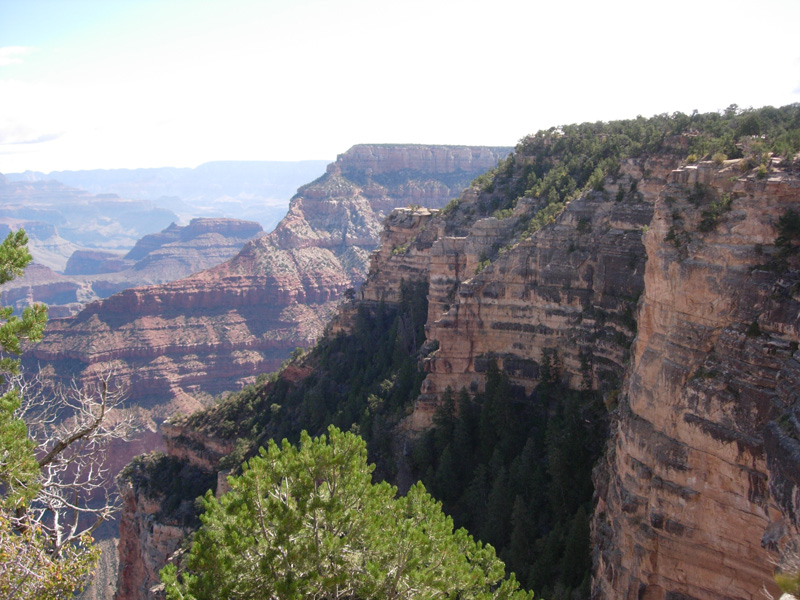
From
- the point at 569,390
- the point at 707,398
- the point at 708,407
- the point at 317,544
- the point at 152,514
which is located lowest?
the point at 152,514

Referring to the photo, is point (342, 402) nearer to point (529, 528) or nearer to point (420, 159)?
point (529, 528)

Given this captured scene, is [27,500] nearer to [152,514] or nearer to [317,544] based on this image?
[317,544]

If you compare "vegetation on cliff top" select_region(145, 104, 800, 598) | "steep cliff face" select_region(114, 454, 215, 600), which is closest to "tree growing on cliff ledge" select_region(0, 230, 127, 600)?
"vegetation on cliff top" select_region(145, 104, 800, 598)

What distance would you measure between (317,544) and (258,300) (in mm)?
139020

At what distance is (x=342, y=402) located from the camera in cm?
6241

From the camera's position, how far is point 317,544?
70.7ft

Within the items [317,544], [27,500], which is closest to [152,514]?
[27,500]

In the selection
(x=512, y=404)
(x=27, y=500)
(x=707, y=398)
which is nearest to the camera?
(x=27, y=500)

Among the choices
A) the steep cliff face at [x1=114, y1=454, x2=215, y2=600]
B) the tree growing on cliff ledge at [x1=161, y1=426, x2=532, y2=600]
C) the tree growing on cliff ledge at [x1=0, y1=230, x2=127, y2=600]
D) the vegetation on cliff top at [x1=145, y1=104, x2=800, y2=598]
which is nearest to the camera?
the tree growing on cliff ledge at [x1=0, y1=230, x2=127, y2=600]

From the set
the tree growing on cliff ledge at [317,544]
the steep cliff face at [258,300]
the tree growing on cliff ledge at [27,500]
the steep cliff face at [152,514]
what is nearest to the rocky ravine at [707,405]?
the tree growing on cliff ledge at [317,544]

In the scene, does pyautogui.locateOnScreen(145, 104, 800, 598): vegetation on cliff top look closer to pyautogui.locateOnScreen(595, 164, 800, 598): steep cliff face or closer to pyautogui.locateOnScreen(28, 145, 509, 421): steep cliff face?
pyautogui.locateOnScreen(595, 164, 800, 598): steep cliff face

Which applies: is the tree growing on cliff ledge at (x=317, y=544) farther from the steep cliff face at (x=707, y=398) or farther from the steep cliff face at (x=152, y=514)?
the steep cliff face at (x=152, y=514)

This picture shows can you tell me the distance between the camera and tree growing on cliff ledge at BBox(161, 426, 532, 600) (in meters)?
21.0

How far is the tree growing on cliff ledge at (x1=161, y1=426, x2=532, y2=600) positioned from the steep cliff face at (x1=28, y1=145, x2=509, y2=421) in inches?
4373
